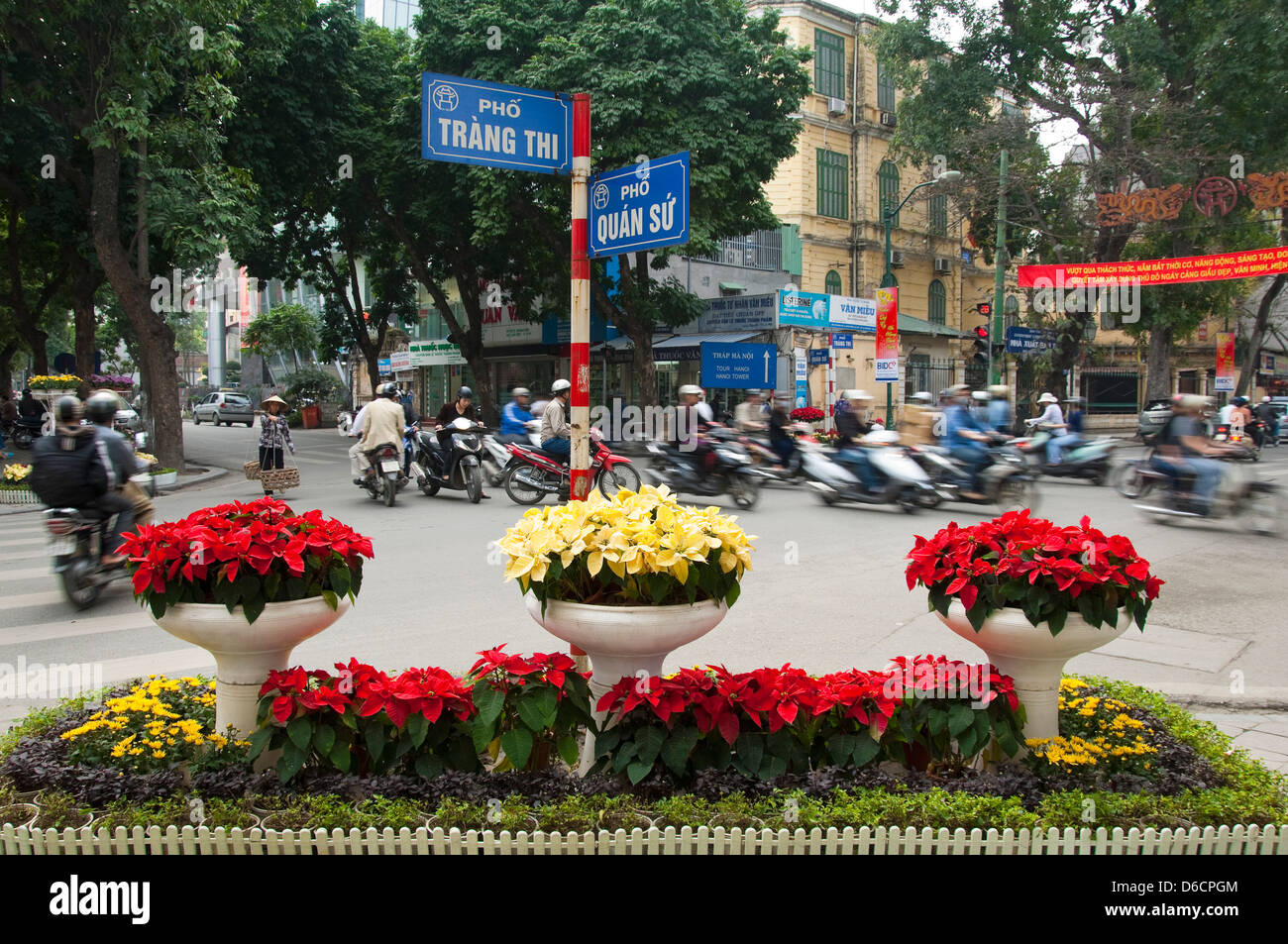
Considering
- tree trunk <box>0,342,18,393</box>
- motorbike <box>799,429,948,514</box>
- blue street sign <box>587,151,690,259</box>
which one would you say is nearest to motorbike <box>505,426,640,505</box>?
motorbike <box>799,429,948,514</box>

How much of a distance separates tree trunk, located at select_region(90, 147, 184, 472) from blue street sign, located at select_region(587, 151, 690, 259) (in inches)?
586

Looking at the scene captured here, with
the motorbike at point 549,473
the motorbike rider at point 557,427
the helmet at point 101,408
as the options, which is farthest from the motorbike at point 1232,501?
the helmet at point 101,408

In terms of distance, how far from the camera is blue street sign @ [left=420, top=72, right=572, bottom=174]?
4152 mm

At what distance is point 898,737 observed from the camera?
317cm

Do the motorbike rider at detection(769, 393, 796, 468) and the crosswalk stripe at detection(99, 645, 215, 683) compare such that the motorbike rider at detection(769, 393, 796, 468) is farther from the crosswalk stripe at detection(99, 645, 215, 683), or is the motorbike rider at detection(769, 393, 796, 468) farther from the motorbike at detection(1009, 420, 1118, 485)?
the crosswalk stripe at detection(99, 645, 215, 683)

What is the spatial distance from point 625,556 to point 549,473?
404 inches

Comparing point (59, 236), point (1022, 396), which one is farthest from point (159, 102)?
point (1022, 396)

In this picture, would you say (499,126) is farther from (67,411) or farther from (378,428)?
(378,428)

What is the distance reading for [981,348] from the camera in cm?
2203

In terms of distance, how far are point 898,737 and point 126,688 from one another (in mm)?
3063

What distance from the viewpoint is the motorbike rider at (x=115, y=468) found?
23.8ft

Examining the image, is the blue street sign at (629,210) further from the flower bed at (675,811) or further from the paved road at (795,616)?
the paved road at (795,616)

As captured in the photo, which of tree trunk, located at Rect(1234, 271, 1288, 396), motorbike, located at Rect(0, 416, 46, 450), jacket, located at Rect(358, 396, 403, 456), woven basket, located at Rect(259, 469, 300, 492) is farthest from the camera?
tree trunk, located at Rect(1234, 271, 1288, 396)
